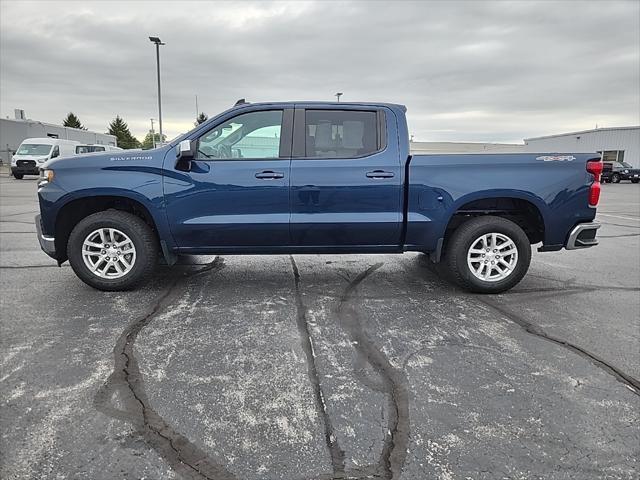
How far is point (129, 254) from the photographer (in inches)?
192

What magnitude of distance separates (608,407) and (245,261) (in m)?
4.58

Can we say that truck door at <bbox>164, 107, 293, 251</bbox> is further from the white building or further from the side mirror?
the white building

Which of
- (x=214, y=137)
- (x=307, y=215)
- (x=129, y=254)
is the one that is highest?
(x=214, y=137)

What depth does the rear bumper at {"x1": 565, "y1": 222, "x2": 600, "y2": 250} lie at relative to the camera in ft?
16.1

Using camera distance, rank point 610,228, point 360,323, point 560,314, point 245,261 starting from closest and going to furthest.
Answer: point 360,323 → point 560,314 → point 245,261 → point 610,228

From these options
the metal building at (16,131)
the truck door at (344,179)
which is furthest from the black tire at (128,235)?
the metal building at (16,131)

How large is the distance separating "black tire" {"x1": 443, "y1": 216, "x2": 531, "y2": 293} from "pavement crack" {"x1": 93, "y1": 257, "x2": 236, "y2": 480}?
322cm

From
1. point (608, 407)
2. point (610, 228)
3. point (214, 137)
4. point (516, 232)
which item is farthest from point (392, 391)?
point (610, 228)

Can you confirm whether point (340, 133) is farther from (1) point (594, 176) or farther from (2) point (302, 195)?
(1) point (594, 176)

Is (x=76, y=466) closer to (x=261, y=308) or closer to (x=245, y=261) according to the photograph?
(x=261, y=308)

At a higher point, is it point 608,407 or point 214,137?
point 214,137

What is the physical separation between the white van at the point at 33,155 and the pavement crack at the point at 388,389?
25.8 metres

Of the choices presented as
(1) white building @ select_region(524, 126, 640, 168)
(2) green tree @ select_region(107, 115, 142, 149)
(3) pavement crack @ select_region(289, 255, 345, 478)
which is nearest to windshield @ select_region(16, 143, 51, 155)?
(3) pavement crack @ select_region(289, 255, 345, 478)

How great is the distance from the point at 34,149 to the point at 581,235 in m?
28.9
